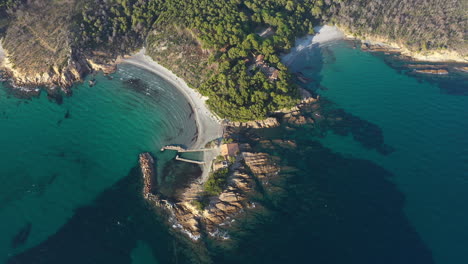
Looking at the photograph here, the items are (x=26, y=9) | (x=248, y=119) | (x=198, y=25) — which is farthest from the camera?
(x=26, y=9)

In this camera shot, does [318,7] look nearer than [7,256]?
No

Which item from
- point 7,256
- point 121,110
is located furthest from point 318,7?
point 7,256

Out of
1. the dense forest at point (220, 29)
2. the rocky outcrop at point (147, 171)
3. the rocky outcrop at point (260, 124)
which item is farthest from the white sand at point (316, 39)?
the rocky outcrop at point (147, 171)

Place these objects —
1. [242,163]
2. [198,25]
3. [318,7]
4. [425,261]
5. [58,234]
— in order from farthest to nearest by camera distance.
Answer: [318,7], [198,25], [242,163], [58,234], [425,261]

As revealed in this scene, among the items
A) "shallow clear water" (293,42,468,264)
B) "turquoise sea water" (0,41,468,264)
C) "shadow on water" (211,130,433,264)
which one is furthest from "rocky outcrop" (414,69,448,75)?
"shadow on water" (211,130,433,264)

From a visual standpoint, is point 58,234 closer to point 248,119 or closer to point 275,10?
point 248,119

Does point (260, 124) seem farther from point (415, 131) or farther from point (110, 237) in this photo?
point (110, 237)

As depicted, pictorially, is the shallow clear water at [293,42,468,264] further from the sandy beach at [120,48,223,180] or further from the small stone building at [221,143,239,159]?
the sandy beach at [120,48,223,180]
